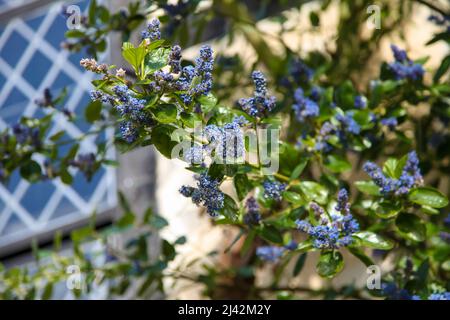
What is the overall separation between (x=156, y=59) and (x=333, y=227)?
1.40 ft

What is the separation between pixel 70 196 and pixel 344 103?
168 cm

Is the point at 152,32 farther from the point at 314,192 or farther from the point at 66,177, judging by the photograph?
the point at 66,177

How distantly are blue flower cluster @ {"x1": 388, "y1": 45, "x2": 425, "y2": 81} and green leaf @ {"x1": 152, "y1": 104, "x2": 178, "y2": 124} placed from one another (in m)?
0.72

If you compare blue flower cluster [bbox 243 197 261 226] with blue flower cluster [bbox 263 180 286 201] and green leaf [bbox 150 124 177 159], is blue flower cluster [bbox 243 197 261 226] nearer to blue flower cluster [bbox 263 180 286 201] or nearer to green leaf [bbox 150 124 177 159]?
blue flower cluster [bbox 263 180 286 201]

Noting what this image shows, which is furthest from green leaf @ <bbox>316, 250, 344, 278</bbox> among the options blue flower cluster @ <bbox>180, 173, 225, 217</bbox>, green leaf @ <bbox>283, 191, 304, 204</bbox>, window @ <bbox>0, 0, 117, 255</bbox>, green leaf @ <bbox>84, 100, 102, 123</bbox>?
window @ <bbox>0, 0, 117, 255</bbox>

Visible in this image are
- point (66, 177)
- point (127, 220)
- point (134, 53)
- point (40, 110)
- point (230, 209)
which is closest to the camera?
point (134, 53)

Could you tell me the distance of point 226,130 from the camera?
1.12m

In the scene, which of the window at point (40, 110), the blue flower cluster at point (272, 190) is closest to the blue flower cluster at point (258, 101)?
the blue flower cluster at point (272, 190)

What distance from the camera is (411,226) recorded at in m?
1.38

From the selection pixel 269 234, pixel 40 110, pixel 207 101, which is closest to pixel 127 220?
pixel 269 234

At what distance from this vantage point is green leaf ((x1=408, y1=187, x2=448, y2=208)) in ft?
4.34
